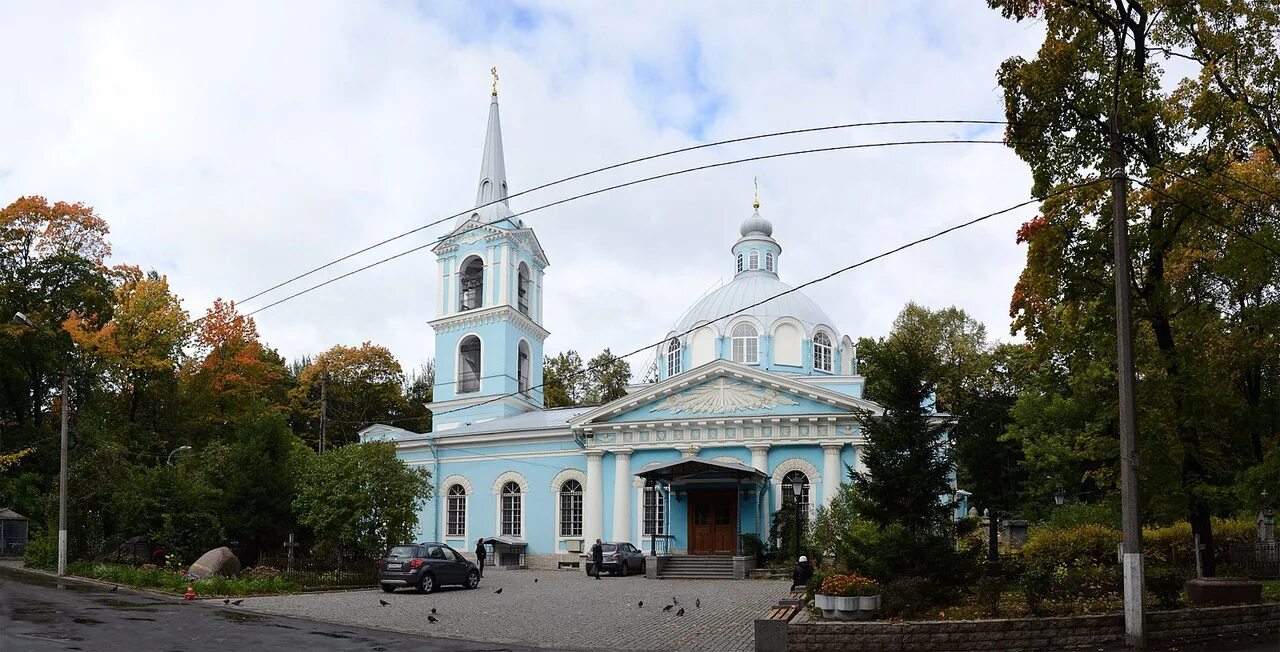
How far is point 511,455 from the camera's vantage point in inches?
1599

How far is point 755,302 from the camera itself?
43.0 metres

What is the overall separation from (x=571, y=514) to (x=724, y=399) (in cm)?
817

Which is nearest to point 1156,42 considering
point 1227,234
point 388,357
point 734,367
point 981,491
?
point 1227,234

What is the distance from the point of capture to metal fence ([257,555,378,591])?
25828 mm

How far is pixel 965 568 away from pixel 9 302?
1598 inches

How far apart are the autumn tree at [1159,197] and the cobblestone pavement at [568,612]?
8226 mm

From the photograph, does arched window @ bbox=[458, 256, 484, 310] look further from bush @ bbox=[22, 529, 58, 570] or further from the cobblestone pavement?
the cobblestone pavement

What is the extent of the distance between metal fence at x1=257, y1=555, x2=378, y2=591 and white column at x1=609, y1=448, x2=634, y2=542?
1141 centimetres

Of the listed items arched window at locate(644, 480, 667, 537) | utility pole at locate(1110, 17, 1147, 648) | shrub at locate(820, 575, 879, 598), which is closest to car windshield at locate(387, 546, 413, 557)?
shrub at locate(820, 575, 879, 598)

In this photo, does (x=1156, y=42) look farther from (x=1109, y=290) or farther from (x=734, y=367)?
(x=734, y=367)

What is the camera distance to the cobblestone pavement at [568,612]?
16.0 m

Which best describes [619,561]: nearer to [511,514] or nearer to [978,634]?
[511,514]

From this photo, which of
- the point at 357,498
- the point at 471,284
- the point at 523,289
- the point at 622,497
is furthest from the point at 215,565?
the point at 523,289

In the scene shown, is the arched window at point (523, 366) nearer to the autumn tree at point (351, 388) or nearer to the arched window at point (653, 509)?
the arched window at point (653, 509)
